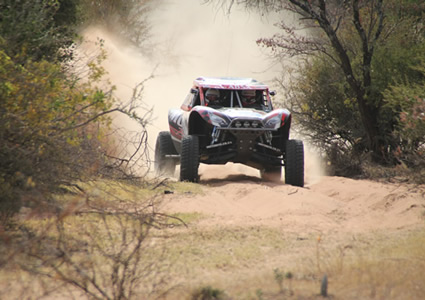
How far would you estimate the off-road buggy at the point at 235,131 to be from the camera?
12219 millimetres

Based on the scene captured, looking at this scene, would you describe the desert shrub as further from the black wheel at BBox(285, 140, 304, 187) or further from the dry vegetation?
the black wheel at BBox(285, 140, 304, 187)

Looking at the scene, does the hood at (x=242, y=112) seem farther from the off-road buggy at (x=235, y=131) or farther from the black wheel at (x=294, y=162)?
the black wheel at (x=294, y=162)

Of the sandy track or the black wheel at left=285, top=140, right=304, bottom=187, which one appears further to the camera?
the black wheel at left=285, top=140, right=304, bottom=187

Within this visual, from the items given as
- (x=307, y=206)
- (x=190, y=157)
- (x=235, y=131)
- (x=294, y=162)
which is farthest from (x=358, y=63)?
(x=307, y=206)

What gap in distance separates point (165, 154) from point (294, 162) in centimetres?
332

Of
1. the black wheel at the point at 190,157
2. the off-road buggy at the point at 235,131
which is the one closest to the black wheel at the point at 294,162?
the off-road buggy at the point at 235,131

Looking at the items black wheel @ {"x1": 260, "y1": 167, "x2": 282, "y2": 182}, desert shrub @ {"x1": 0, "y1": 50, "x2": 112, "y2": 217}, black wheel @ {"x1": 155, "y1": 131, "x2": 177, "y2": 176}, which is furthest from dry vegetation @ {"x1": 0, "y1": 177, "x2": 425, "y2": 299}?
black wheel @ {"x1": 155, "y1": 131, "x2": 177, "y2": 176}

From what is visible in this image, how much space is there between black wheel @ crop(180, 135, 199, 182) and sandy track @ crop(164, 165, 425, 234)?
378mm

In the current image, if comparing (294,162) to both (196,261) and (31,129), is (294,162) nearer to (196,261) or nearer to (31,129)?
(196,261)

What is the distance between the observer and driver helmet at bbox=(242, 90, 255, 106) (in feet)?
44.2

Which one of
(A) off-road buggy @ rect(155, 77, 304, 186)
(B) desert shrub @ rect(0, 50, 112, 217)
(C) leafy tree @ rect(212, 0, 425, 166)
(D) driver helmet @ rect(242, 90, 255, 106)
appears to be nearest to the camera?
(B) desert shrub @ rect(0, 50, 112, 217)

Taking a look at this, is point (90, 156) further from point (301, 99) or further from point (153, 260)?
point (301, 99)

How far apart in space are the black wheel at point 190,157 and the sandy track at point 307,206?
0.38 meters

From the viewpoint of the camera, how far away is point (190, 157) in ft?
40.1
